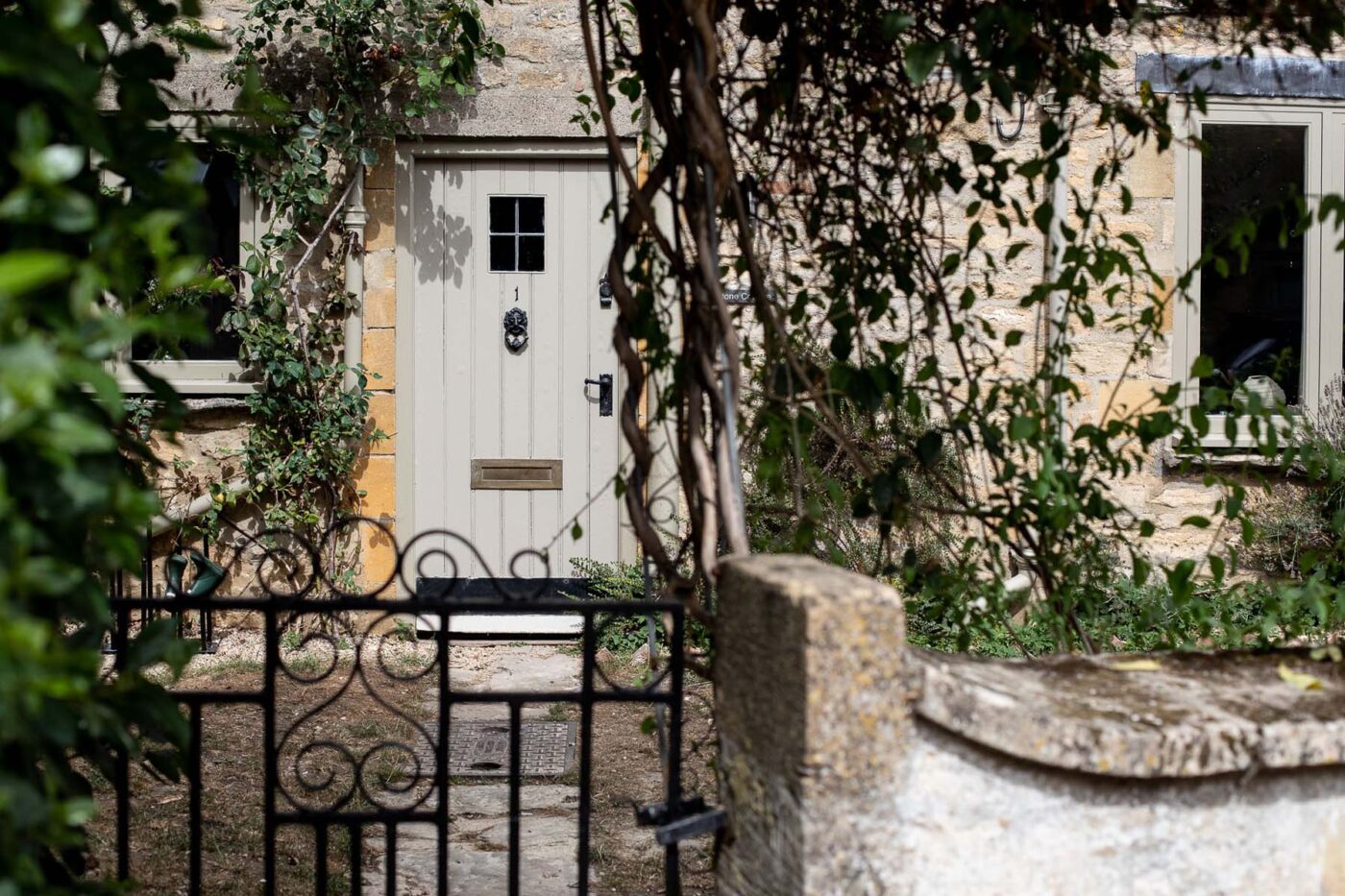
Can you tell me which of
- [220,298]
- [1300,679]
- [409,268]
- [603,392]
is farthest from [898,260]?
[220,298]

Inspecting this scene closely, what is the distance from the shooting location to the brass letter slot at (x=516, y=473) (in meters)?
6.29

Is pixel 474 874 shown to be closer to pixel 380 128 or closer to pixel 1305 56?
pixel 380 128

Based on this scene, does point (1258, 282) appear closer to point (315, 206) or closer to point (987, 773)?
point (315, 206)

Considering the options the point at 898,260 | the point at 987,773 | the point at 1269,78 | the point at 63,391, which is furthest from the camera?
the point at 1269,78

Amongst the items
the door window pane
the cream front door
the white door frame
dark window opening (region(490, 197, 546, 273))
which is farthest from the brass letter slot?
the door window pane

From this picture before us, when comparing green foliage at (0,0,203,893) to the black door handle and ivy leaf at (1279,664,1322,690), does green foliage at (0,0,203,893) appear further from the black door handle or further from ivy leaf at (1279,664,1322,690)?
the black door handle

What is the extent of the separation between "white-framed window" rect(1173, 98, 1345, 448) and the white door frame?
2709 millimetres

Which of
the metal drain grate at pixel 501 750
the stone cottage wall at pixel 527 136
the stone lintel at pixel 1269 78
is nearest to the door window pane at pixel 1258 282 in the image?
the stone lintel at pixel 1269 78

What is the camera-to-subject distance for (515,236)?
628 cm

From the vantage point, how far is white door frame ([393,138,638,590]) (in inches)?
243

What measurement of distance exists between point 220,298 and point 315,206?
0.65 metres

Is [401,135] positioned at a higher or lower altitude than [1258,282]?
higher

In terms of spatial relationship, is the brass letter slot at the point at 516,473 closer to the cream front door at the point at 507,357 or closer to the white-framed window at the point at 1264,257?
the cream front door at the point at 507,357

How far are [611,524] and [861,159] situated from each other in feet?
12.6
